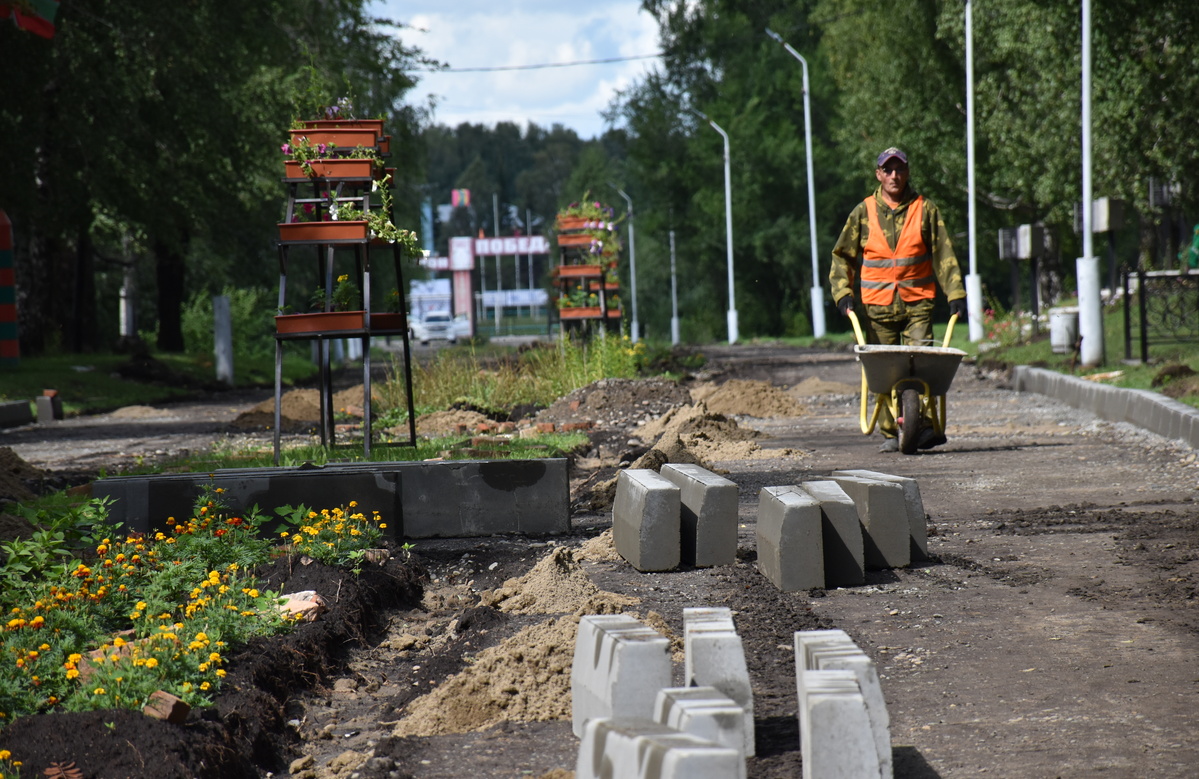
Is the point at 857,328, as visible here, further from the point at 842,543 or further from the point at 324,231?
the point at 842,543

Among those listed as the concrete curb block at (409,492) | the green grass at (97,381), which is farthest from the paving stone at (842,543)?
the green grass at (97,381)

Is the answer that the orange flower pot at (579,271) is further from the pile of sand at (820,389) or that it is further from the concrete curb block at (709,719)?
the concrete curb block at (709,719)

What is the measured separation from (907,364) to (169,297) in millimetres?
25250

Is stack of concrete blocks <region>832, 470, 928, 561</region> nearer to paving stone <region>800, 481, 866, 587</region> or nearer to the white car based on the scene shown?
paving stone <region>800, 481, 866, 587</region>

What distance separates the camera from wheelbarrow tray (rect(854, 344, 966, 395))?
31.8 ft

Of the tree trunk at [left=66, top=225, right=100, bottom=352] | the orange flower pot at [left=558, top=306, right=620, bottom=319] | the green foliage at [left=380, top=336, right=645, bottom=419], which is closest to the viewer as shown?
the green foliage at [left=380, top=336, right=645, bottom=419]

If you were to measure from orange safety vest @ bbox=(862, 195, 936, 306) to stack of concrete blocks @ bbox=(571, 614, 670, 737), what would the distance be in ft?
23.5

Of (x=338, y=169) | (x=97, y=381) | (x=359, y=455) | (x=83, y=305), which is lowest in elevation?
(x=359, y=455)

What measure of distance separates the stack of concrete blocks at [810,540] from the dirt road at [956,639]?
0.10 m

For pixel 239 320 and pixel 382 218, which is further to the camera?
pixel 239 320

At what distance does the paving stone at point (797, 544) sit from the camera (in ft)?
18.4

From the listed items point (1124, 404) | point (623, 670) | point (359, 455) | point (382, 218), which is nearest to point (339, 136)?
point (382, 218)

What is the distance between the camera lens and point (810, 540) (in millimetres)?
5648

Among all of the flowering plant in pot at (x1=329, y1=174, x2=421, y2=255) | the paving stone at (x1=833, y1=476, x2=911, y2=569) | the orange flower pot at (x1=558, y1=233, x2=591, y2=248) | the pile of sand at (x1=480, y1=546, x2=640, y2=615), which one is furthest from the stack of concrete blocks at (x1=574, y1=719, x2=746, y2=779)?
the orange flower pot at (x1=558, y1=233, x2=591, y2=248)
